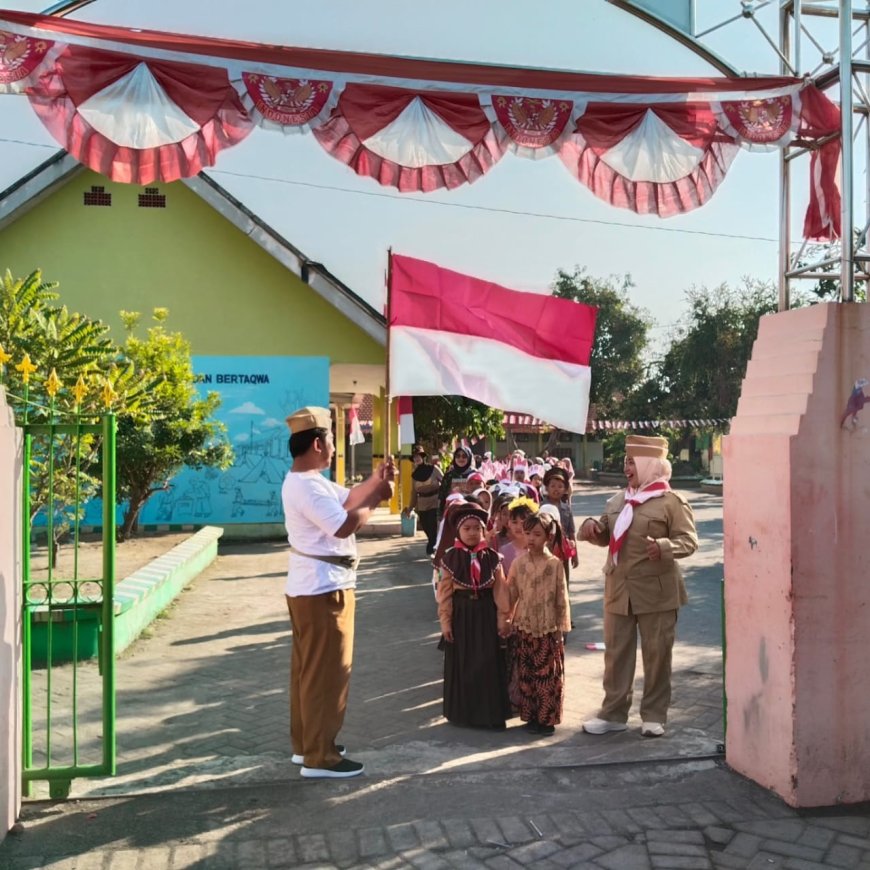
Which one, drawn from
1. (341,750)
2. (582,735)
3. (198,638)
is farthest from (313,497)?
(198,638)

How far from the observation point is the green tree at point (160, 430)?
12734 millimetres

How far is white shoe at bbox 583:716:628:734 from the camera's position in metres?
5.26

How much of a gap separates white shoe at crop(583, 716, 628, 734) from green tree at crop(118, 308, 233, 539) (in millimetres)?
8808

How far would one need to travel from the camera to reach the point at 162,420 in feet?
43.0

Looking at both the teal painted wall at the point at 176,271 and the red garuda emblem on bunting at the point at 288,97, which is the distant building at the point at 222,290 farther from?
the red garuda emblem on bunting at the point at 288,97

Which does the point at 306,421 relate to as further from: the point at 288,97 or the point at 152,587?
the point at 152,587

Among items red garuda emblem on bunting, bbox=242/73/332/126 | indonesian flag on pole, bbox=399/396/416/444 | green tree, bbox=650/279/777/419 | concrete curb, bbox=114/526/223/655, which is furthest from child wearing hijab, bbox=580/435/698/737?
green tree, bbox=650/279/777/419

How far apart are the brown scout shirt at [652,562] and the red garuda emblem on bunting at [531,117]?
2159mm

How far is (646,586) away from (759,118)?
9.09ft

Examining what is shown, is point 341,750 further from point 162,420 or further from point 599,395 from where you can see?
point 599,395

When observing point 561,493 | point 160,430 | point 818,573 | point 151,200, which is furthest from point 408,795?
point 151,200

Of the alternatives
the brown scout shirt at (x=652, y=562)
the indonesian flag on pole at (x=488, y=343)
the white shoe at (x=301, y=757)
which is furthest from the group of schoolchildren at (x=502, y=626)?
the white shoe at (x=301, y=757)

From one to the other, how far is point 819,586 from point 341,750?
8.75 ft

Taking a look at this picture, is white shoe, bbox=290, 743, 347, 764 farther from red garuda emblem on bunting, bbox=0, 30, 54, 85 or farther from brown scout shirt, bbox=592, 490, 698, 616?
red garuda emblem on bunting, bbox=0, 30, 54, 85
